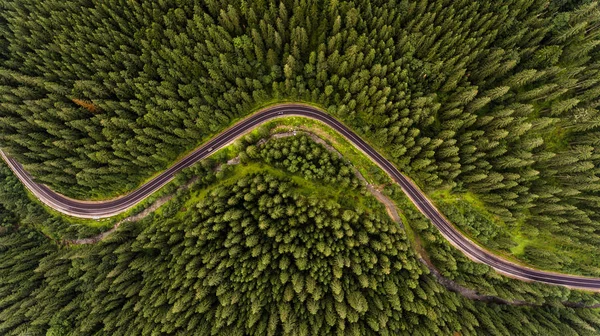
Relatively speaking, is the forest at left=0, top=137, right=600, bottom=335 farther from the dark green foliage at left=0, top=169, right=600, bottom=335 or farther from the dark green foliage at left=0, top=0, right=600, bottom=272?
the dark green foliage at left=0, top=0, right=600, bottom=272

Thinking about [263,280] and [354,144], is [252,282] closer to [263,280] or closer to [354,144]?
[263,280]

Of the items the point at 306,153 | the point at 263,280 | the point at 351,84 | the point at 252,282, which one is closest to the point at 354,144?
the point at 306,153

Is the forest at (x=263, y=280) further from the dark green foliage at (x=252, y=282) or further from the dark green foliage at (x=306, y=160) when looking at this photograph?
the dark green foliage at (x=306, y=160)

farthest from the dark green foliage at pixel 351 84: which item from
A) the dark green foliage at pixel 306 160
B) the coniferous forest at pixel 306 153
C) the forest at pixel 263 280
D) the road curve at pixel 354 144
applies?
the forest at pixel 263 280

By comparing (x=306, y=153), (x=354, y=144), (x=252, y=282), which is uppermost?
(x=354, y=144)

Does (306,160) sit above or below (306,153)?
below

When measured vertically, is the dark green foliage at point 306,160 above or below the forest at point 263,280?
above
